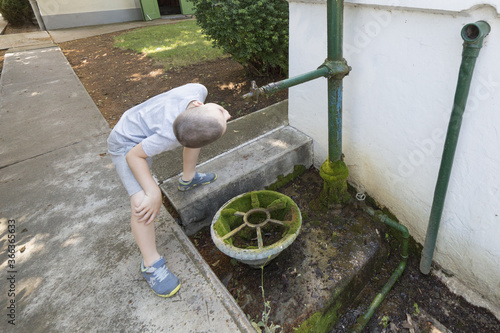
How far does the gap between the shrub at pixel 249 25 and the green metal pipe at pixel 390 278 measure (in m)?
2.15

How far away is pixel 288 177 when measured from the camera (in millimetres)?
2344

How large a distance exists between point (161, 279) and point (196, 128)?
790 millimetres

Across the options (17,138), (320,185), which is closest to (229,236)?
(320,185)

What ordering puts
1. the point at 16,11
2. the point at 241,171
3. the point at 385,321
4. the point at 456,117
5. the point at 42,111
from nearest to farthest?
the point at 456,117
the point at 385,321
the point at 241,171
the point at 42,111
the point at 16,11

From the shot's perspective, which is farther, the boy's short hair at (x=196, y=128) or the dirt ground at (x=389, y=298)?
the dirt ground at (x=389, y=298)

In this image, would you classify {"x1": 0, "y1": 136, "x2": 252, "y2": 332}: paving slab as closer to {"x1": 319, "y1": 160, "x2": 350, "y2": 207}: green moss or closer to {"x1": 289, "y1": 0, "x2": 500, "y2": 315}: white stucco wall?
{"x1": 319, "y1": 160, "x2": 350, "y2": 207}: green moss

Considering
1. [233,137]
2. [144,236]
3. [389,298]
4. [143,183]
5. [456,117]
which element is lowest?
[389,298]

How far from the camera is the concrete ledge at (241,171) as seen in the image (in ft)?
6.32

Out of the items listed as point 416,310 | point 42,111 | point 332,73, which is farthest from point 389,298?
point 42,111

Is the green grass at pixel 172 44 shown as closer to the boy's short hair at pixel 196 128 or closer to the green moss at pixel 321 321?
the boy's short hair at pixel 196 128

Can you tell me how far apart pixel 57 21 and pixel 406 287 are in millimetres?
11751

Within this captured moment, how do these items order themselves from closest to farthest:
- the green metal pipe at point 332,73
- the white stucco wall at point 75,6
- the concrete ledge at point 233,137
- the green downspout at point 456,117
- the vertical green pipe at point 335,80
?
the green downspout at point 456,117 → the green metal pipe at point 332,73 → the vertical green pipe at point 335,80 → the concrete ledge at point 233,137 → the white stucco wall at point 75,6

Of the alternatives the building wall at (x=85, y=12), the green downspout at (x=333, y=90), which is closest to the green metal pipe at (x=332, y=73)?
the green downspout at (x=333, y=90)

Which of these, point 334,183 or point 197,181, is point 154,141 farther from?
point 334,183
